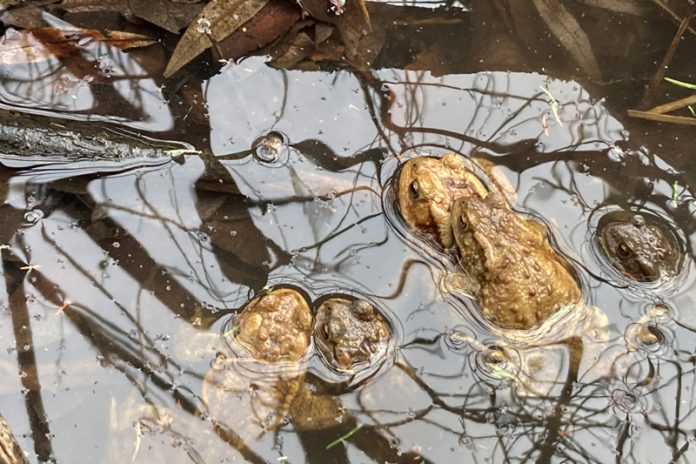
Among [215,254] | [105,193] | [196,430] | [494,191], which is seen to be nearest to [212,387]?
[196,430]

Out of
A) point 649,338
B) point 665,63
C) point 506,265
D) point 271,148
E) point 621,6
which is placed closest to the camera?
point 506,265

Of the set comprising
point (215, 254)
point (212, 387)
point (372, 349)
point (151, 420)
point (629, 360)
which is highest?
point (629, 360)

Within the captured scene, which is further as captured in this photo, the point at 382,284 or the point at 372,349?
the point at 382,284

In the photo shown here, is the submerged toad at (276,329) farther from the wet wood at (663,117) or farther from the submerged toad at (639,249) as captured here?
the wet wood at (663,117)

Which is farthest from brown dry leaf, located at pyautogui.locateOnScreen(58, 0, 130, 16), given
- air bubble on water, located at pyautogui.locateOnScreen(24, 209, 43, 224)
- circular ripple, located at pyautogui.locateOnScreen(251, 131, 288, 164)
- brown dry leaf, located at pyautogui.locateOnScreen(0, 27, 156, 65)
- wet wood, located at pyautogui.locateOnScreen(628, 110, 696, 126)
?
wet wood, located at pyautogui.locateOnScreen(628, 110, 696, 126)

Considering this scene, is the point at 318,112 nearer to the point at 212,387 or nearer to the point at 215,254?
the point at 215,254

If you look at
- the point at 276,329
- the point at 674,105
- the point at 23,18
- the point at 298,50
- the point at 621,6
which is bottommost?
the point at 276,329

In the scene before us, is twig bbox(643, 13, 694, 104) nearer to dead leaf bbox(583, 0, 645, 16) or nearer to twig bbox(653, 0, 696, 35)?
twig bbox(653, 0, 696, 35)

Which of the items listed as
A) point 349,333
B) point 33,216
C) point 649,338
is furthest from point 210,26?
point 649,338

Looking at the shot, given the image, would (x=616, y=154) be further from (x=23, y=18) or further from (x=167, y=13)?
(x=23, y=18)
